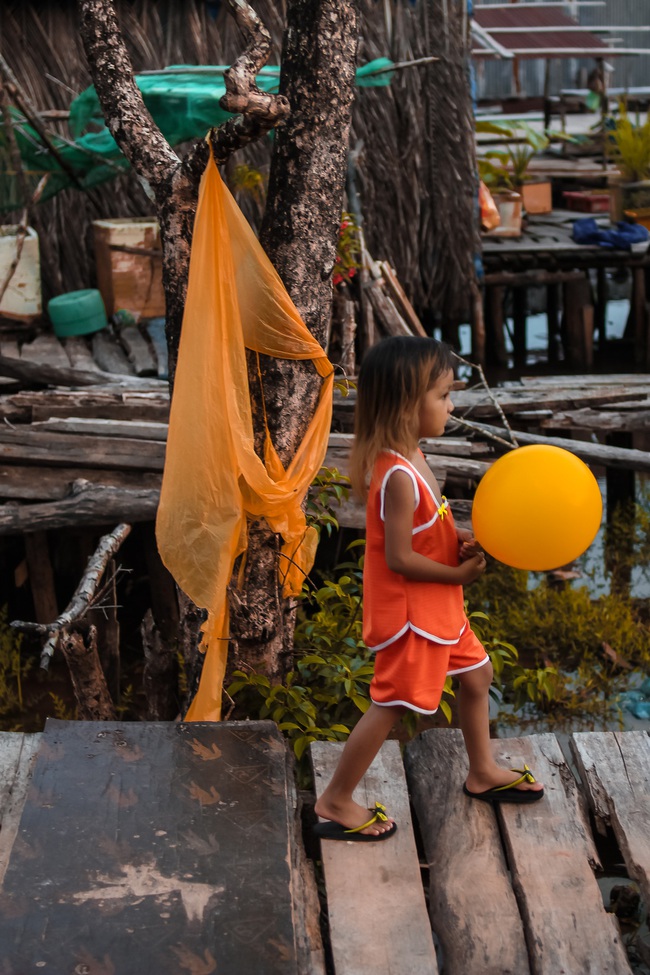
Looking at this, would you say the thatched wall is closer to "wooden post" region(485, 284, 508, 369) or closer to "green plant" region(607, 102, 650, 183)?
"wooden post" region(485, 284, 508, 369)

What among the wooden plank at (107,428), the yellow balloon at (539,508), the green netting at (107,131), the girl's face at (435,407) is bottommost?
the wooden plank at (107,428)

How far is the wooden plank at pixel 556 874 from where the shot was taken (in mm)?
2723

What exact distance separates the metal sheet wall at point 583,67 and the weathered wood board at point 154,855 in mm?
19653

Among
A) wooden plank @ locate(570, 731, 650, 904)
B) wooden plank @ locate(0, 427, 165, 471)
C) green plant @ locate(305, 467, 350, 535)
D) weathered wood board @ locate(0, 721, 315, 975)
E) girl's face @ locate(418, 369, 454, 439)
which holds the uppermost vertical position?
girl's face @ locate(418, 369, 454, 439)

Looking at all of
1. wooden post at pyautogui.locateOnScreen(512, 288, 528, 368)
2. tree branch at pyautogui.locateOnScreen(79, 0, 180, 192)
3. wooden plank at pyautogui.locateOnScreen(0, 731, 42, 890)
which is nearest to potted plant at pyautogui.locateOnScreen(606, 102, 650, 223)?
wooden post at pyautogui.locateOnScreen(512, 288, 528, 368)

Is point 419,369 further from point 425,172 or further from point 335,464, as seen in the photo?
point 425,172

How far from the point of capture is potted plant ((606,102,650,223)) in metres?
11.1

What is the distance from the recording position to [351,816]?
3115 mm

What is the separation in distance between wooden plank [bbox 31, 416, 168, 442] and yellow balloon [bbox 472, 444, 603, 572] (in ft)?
9.72

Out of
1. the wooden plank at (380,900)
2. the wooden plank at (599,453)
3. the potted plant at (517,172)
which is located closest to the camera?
the wooden plank at (380,900)

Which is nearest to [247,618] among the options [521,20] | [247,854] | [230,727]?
[230,727]

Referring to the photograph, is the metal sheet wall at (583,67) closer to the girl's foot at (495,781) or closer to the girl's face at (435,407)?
the girl's face at (435,407)

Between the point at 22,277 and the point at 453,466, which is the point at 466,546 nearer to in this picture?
the point at 453,466

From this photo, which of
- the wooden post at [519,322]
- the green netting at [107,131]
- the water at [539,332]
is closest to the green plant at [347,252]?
the green netting at [107,131]
